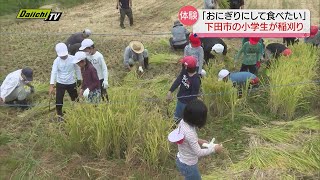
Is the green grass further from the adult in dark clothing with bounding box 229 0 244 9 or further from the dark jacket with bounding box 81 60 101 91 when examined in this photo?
the dark jacket with bounding box 81 60 101 91

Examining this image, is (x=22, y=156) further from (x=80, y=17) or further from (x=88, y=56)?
(x=80, y=17)

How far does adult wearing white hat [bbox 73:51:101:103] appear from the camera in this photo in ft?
14.9

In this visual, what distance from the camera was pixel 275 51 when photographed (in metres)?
6.64

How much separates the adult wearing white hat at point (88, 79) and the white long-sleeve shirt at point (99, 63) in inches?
12.4

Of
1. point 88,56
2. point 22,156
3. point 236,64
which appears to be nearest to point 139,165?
point 22,156

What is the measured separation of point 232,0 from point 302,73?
447 centimetres

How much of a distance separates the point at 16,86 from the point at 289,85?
3824mm

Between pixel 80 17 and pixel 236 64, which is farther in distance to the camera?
pixel 80 17

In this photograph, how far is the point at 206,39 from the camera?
7410 millimetres

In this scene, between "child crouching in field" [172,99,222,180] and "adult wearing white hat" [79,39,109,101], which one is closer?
"child crouching in field" [172,99,222,180]

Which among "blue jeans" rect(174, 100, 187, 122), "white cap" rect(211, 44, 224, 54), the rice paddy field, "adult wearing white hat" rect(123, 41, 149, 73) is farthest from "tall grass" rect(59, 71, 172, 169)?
"white cap" rect(211, 44, 224, 54)

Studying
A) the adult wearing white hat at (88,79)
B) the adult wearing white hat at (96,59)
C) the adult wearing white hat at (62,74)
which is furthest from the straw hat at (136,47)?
the adult wearing white hat at (88,79)

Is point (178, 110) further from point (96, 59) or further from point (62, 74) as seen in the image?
point (62, 74)

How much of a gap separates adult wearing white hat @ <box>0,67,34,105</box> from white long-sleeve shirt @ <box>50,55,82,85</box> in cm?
67
